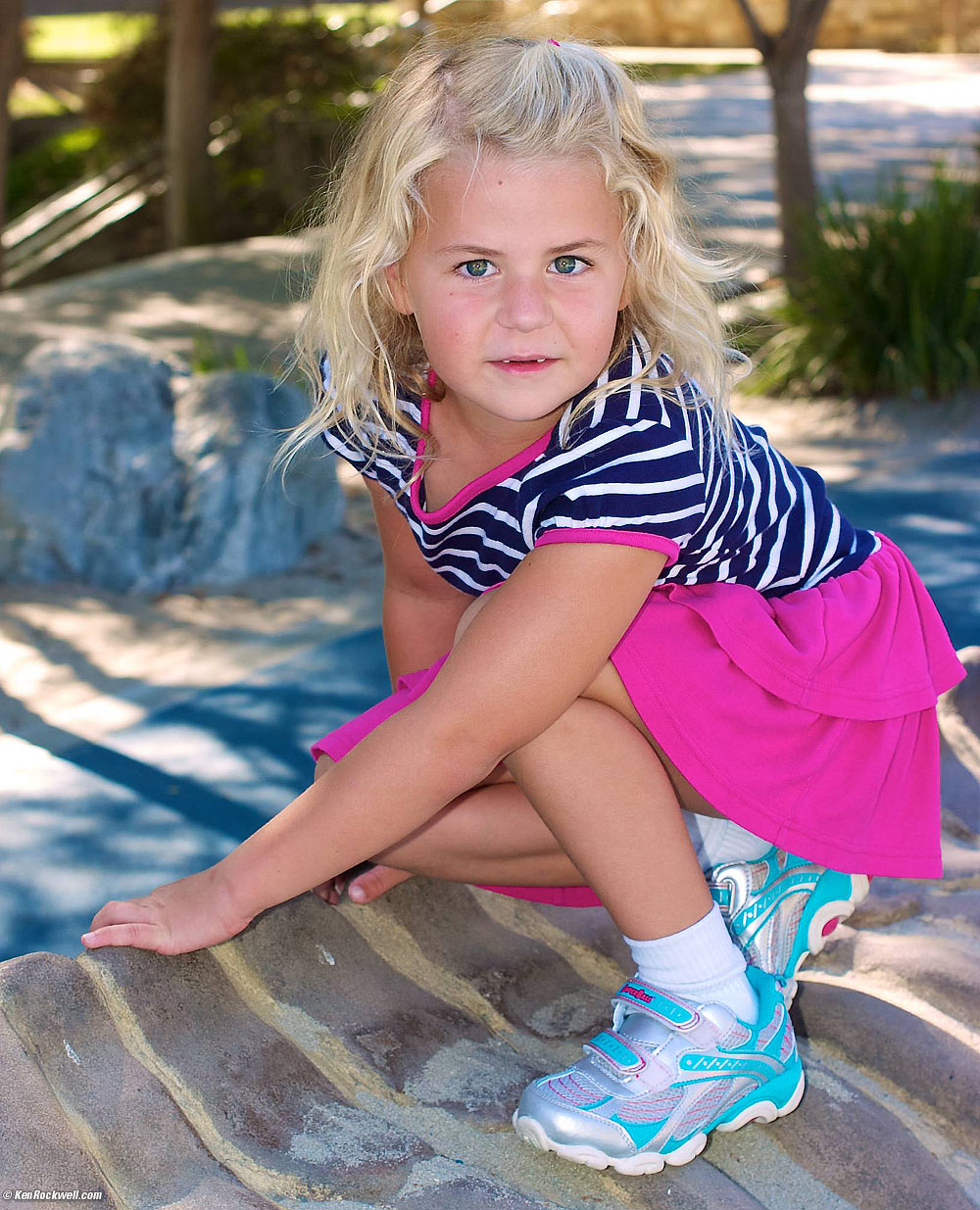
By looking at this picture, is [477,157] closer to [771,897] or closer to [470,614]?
[470,614]

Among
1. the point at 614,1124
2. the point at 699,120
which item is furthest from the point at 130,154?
the point at 614,1124

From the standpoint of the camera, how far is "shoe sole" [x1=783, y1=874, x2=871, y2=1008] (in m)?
1.79

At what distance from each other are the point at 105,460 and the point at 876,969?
281 centimetres

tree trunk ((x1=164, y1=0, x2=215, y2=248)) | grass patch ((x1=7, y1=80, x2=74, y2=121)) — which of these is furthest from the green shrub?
grass patch ((x1=7, y1=80, x2=74, y2=121))

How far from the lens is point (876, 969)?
6.18ft

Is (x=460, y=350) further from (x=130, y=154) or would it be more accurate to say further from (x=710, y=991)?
(x=130, y=154)

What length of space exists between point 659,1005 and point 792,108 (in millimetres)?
5141

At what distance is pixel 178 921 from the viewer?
1.63 meters

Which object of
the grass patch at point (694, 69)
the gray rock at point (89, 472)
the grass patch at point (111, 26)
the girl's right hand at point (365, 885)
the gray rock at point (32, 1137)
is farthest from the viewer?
the grass patch at point (694, 69)

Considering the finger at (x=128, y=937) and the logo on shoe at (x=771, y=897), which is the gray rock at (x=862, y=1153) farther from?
the finger at (x=128, y=937)

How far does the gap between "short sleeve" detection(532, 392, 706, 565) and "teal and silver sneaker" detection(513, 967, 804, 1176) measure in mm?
538

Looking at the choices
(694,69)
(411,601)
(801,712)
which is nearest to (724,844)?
(801,712)

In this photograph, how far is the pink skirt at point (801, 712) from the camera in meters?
1.63

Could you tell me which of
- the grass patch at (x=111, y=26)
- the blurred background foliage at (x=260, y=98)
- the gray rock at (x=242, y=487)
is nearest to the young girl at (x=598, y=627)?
the gray rock at (x=242, y=487)
